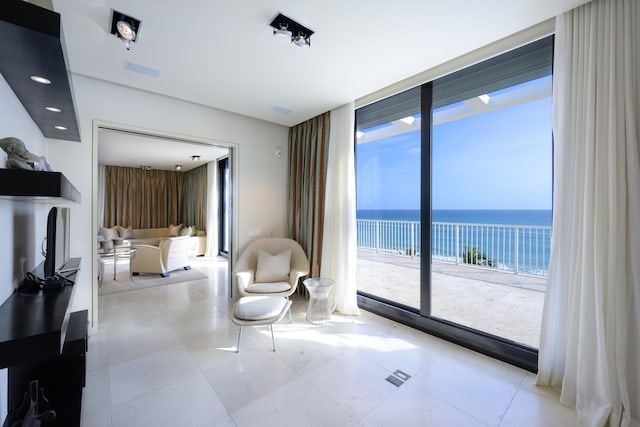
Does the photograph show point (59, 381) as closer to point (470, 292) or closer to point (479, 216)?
point (470, 292)

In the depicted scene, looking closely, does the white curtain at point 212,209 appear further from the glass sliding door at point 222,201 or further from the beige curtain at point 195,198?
the beige curtain at point 195,198

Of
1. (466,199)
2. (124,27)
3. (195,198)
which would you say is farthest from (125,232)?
(466,199)

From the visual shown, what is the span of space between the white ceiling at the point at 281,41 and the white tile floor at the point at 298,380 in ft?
8.24

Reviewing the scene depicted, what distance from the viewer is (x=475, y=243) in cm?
466

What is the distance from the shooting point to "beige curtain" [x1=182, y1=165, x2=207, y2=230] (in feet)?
24.7

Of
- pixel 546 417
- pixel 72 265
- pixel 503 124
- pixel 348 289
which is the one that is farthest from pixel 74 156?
pixel 503 124

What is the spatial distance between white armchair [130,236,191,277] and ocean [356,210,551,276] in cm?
353

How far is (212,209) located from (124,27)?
547cm

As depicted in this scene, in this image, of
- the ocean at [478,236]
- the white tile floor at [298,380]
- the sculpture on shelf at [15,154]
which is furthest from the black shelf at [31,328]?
the ocean at [478,236]

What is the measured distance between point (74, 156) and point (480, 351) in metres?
4.24

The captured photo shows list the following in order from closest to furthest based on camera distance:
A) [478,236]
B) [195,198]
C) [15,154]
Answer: [15,154] < [478,236] < [195,198]

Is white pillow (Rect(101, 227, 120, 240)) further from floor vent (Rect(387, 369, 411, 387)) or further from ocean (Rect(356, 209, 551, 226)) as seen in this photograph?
floor vent (Rect(387, 369, 411, 387))

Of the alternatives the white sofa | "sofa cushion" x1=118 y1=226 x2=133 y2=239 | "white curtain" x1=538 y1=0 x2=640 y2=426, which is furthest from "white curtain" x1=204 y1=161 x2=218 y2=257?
"white curtain" x1=538 y1=0 x2=640 y2=426

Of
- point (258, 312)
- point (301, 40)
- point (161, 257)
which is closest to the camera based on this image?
point (301, 40)
